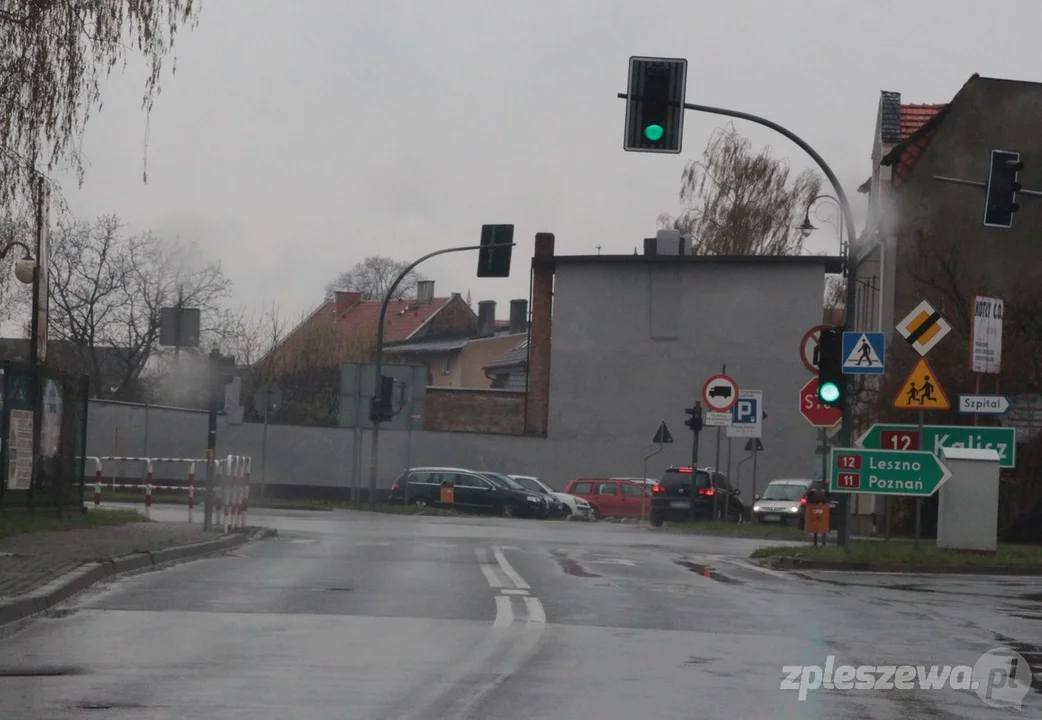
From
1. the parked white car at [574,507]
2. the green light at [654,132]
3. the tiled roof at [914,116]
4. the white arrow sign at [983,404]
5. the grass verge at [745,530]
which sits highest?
the tiled roof at [914,116]

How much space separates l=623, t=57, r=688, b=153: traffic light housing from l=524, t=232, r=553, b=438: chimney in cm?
4185

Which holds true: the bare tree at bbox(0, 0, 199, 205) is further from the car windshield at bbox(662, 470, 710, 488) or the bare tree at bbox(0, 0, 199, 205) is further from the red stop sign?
the car windshield at bbox(662, 470, 710, 488)

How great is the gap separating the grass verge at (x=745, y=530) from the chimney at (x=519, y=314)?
7664 cm

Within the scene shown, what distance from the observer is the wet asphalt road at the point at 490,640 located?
8312 millimetres

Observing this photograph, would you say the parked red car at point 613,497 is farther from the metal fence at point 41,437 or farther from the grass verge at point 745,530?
the metal fence at point 41,437

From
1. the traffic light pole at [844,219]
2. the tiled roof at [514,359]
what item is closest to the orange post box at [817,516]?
the traffic light pole at [844,219]

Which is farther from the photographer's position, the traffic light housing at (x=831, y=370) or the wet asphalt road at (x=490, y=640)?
the traffic light housing at (x=831, y=370)

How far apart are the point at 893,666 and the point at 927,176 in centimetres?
3727

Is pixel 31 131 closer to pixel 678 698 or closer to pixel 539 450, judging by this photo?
pixel 678 698

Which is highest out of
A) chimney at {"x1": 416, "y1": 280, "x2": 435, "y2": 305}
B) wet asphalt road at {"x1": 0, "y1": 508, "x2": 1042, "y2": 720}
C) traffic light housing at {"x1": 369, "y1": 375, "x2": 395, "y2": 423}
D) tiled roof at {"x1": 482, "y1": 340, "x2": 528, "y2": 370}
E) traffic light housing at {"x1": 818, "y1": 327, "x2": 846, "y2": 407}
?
chimney at {"x1": 416, "y1": 280, "x2": 435, "y2": 305}

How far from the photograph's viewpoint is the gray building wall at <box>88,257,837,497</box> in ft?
187

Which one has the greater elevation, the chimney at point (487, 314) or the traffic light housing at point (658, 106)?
the chimney at point (487, 314)

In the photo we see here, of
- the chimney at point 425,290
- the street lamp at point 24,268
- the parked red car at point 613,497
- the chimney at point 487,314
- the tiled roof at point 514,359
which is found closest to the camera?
the street lamp at point 24,268

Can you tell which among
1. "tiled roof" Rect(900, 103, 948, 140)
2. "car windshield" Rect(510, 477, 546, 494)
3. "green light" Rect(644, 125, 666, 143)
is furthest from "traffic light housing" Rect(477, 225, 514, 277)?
"green light" Rect(644, 125, 666, 143)
